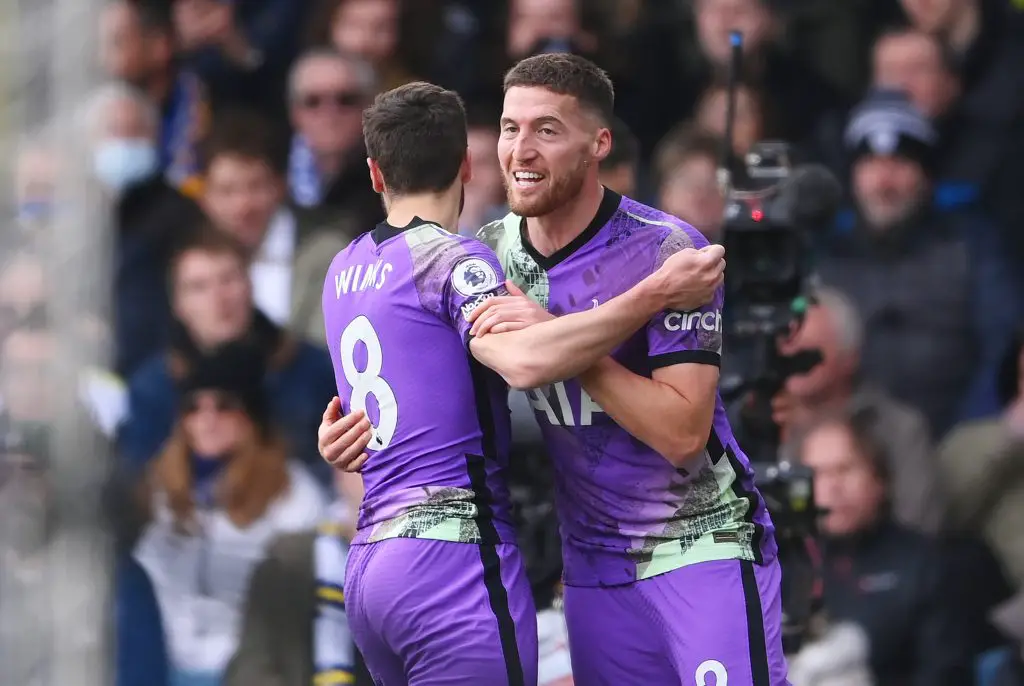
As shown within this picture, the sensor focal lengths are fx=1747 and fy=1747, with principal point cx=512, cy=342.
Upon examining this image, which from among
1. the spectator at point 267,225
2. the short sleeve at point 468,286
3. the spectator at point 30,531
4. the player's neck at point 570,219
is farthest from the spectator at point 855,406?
the spectator at point 30,531

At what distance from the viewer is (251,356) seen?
7.07 metres

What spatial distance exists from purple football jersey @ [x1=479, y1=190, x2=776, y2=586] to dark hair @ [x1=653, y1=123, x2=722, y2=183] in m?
2.58

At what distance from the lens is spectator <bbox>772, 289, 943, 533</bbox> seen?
21.3 ft

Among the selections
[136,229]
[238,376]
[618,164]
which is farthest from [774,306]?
[136,229]

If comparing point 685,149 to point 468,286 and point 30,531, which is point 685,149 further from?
point 468,286

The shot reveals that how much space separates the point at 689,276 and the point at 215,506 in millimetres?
3374

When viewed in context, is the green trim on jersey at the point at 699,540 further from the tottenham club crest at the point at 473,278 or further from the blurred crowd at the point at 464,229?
the blurred crowd at the point at 464,229

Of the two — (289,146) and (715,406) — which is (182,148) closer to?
(289,146)

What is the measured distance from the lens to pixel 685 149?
22.9 feet

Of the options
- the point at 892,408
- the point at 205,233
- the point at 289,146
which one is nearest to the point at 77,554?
the point at 205,233

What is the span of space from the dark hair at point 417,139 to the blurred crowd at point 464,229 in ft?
5.40

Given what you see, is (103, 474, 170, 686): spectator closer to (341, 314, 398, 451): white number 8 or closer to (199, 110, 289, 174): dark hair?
(199, 110, 289, 174): dark hair

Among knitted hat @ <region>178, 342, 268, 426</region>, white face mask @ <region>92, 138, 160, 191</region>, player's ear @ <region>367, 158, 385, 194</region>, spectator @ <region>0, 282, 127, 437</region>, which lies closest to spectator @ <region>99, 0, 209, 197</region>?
white face mask @ <region>92, 138, 160, 191</region>

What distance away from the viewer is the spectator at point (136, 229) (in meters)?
7.40
